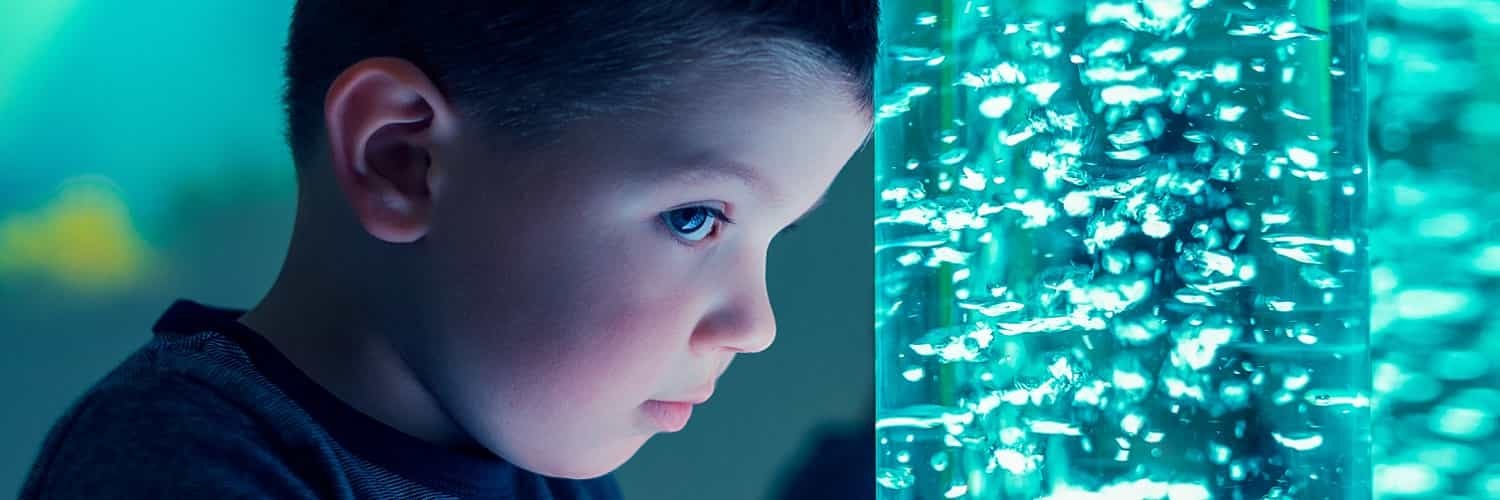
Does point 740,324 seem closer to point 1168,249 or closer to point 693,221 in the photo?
point 693,221

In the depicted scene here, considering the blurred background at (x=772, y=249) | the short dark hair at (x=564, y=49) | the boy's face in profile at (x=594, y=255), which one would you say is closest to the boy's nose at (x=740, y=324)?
the boy's face in profile at (x=594, y=255)

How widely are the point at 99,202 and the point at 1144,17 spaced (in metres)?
0.63

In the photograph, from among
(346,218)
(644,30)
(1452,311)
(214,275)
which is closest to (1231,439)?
(1452,311)

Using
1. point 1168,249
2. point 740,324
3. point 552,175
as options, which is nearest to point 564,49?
point 552,175

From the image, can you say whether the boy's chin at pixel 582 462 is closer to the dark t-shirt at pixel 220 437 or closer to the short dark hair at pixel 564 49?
the dark t-shirt at pixel 220 437

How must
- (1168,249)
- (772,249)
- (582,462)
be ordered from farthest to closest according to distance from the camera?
(772,249)
(582,462)
(1168,249)

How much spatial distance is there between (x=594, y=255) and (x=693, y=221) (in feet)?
0.17

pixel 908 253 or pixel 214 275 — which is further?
pixel 214 275

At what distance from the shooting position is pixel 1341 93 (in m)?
0.51

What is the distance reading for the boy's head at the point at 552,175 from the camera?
1.78 feet

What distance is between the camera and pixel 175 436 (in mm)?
515

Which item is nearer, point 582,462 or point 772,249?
point 582,462

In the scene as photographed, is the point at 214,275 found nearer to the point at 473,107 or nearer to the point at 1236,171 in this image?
the point at 473,107

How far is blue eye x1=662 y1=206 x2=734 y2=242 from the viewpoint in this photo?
57 centimetres
